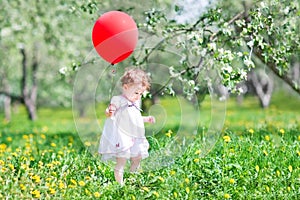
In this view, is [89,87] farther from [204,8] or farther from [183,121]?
[204,8]

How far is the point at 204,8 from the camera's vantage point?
9734mm

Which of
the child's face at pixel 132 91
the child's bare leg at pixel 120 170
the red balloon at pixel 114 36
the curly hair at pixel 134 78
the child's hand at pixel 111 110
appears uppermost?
the red balloon at pixel 114 36

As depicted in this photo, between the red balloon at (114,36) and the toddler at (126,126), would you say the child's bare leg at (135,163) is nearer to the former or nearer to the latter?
the toddler at (126,126)

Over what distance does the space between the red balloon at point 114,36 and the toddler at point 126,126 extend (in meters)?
0.26

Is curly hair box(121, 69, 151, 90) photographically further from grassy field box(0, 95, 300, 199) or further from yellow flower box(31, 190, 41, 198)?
yellow flower box(31, 190, 41, 198)

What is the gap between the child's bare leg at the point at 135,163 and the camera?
643 cm

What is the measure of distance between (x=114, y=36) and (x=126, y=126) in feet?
3.35

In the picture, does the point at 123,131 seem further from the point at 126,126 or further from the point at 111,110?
the point at 111,110

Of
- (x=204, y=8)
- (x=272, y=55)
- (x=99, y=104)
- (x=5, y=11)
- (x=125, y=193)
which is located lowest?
(x=125, y=193)

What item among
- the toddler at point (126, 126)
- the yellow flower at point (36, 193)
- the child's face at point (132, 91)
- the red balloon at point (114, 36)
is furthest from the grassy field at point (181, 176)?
the red balloon at point (114, 36)

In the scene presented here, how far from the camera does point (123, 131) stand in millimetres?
6129

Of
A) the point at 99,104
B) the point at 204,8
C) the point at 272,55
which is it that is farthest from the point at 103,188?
the point at 204,8

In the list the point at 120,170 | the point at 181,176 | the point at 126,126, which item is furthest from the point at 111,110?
the point at 181,176

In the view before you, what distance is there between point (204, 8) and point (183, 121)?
3.39 meters
